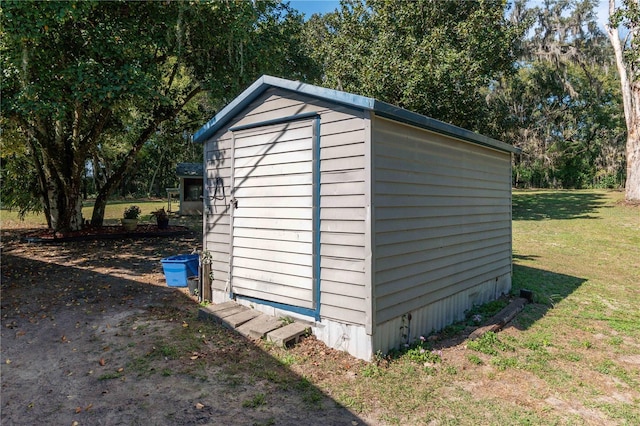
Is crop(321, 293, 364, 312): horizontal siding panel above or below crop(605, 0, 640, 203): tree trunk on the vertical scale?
below

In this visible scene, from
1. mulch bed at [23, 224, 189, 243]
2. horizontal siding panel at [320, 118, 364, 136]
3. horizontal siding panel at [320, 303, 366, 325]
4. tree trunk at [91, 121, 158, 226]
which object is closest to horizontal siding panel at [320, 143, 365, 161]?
horizontal siding panel at [320, 118, 364, 136]

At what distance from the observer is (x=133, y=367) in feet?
11.6

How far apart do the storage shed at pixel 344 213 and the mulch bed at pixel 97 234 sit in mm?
7317

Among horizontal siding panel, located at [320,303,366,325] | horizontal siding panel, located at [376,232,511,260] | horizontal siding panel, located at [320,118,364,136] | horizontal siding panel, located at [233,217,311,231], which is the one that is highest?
horizontal siding panel, located at [320,118,364,136]

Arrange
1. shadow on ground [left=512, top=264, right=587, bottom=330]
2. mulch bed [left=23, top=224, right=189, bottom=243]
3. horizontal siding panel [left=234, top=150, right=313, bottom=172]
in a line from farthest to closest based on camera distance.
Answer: mulch bed [left=23, top=224, right=189, bottom=243] < shadow on ground [left=512, top=264, right=587, bottom=330] < horizontal siding panel [left=234, top=150, right=313, bottom=172]

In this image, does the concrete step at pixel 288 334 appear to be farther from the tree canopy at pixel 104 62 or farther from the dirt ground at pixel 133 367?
the tree canopy at pixel 104 62

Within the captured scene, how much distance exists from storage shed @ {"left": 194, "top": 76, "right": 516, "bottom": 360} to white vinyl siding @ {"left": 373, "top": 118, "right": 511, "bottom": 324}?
0.06 feet

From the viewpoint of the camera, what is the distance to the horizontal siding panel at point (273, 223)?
4.21m

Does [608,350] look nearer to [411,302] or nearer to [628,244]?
[411,302]

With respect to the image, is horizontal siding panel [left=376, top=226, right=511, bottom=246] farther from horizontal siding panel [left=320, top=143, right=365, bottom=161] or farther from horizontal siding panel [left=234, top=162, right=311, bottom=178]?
horizontal siding panel [left=234, top=162, right=311, bottom=178]

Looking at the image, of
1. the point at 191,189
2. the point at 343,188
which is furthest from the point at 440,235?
the point at 191,189

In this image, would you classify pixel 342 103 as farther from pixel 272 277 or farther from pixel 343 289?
pixel 272 277

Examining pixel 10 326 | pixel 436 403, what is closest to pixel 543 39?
pixel 436 403

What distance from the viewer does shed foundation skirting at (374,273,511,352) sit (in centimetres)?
382
